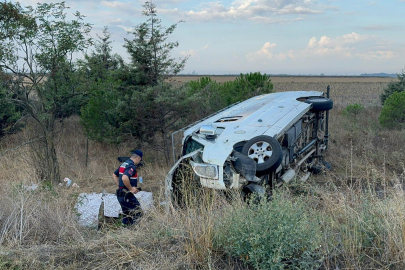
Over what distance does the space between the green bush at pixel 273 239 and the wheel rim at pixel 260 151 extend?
2.69 metres

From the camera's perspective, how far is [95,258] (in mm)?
3557

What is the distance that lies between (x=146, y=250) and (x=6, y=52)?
6.45 metres

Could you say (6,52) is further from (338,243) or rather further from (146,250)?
(338,243)

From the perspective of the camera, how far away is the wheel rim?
6.27 metres

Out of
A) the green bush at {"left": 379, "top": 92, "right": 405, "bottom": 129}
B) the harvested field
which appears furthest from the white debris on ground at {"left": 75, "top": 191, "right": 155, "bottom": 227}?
the green bush at {"left": 379, "top": 92, "right": 405, "bottom": 129}

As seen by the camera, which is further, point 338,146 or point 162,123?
point 338,146

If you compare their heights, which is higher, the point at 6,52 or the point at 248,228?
the point at 6,52

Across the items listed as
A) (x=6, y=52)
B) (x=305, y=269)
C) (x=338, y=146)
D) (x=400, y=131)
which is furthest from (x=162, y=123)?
(x=400, y=131)

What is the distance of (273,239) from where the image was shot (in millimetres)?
3180

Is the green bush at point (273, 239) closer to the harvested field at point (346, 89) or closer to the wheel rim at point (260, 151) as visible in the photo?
the wheel rim at point (260, 151)

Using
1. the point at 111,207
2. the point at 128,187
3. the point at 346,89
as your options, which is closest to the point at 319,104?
the point at 128,187

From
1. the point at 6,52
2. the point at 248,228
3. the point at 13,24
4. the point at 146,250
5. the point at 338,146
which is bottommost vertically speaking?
the point at 338,146

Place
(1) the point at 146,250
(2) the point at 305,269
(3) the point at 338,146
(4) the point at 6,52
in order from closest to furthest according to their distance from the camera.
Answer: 1. (2) the point at 305,269
2. (1) the point at 146,250
3. (4) the point at 6,52
4. (3) the point at 338,146

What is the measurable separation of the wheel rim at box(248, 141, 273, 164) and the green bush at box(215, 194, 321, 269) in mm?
2688
